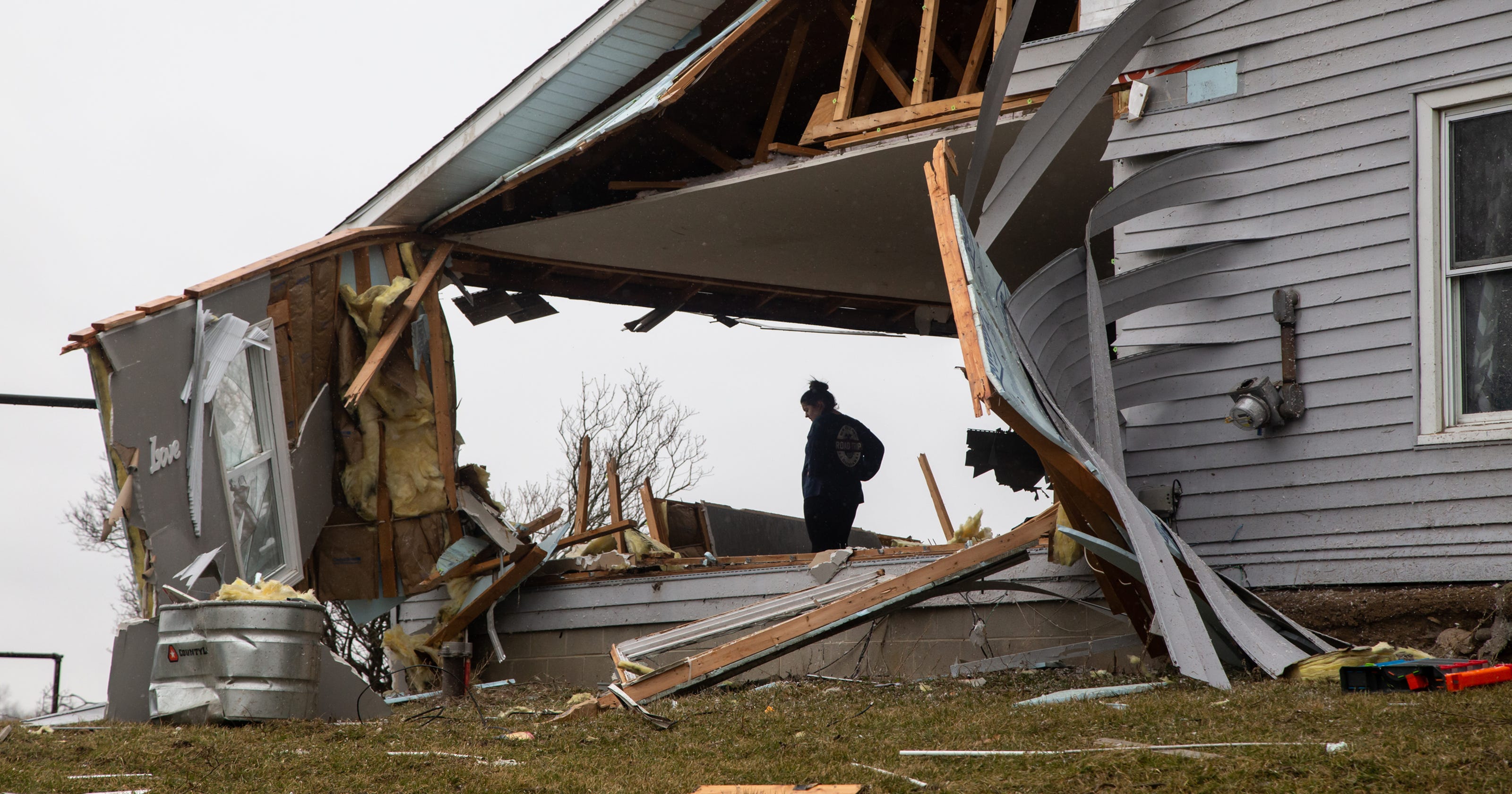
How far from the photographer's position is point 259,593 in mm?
6141

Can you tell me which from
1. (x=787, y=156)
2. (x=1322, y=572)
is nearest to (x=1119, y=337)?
(x=1322, y=572)

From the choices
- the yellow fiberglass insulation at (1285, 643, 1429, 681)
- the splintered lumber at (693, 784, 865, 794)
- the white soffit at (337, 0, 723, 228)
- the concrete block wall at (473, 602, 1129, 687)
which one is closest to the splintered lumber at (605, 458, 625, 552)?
the concrete block wall at (473, 602, 1129, 687)

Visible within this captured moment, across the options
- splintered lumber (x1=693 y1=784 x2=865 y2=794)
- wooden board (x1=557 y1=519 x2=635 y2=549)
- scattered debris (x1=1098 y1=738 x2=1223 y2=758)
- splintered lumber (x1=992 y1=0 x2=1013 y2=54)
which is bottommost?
splintered lumber (x1=693 y1=784 x2=865 y2=794)

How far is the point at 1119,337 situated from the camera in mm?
6762

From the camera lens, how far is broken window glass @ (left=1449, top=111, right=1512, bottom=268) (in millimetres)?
5570

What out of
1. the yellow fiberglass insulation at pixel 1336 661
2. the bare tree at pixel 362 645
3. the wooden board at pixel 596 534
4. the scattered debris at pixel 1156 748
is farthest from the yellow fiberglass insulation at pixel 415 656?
the yellow fiberglass insulation at pixel 1336 661

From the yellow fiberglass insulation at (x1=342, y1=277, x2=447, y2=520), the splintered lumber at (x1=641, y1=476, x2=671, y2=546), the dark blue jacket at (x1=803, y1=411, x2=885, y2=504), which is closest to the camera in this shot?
the yellow fiberglass insulation at (x1=342, y1=277, x2=447, y2=520)

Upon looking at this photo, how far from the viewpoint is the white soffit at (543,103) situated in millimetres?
8578

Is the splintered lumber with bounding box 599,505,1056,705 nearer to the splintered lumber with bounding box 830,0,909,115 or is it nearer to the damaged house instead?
the damaged house

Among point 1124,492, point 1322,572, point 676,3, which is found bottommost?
point 1322,572

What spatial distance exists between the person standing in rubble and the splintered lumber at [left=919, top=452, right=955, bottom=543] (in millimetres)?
1499

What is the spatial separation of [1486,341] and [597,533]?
256 inches

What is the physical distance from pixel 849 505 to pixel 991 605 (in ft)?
7.61

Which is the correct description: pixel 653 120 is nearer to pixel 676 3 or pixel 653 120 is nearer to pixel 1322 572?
pixel 676 3
